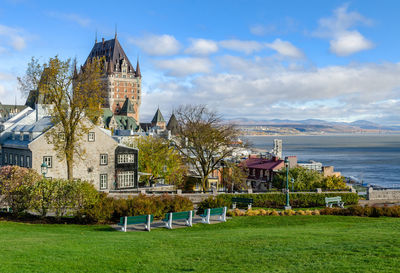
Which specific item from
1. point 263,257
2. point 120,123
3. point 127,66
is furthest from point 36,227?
point 127,66

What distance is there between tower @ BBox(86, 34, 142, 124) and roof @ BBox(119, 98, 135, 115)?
513 mm

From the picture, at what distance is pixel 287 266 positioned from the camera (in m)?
11.6

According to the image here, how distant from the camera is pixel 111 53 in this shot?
7210 inches

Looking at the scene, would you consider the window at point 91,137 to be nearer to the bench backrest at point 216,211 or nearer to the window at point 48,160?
the window at point 48,160

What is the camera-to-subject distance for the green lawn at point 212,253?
459 inches

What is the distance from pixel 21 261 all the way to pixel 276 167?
185 feet

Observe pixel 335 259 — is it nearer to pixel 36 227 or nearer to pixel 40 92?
pixel 36 227

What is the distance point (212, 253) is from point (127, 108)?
166m

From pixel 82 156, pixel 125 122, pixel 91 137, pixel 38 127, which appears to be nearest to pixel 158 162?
pixel 91 137

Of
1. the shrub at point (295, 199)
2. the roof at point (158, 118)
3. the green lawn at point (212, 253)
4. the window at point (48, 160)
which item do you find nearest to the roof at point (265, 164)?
the shrub at point (295, 199)

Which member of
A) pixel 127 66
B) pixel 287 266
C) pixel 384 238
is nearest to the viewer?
pixel 287 266

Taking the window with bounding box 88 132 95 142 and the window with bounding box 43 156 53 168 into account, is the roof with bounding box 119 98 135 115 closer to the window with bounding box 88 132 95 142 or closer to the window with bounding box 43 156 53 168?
the window with bounding box 88 132 95 142

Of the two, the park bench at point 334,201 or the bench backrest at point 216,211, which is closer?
the bench backrest at point 216,211

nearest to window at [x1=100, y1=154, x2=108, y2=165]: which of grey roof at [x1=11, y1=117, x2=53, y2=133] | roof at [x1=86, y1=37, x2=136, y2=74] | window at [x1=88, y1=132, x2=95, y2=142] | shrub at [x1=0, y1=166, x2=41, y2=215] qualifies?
window at [x1=88, y1=132, x2=95, y2=142]
